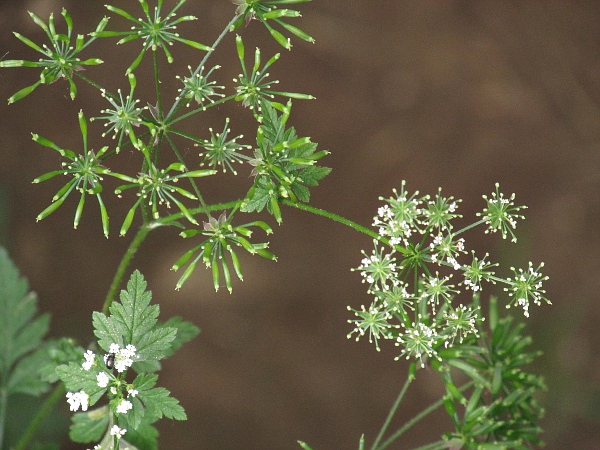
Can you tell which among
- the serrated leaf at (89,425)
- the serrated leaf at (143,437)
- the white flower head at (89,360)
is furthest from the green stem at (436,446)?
the white flower head at (89,360)

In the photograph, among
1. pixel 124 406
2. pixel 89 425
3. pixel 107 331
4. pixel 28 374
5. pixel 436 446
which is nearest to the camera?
pixel 124 406

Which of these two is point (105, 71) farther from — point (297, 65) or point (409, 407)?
point (409, 407)

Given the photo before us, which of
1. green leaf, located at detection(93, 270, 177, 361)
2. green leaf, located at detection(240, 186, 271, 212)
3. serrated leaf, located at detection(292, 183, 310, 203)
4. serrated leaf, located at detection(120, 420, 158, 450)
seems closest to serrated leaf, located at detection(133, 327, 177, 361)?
green leaf, located at detection(93, 270, 177, 361)

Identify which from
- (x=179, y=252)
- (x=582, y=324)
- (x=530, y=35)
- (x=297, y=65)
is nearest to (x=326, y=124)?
(x=297, y=65)

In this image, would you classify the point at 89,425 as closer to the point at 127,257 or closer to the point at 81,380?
the point at 81,380

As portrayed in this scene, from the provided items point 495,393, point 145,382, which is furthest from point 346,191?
point 145,382

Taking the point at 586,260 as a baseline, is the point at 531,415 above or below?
below

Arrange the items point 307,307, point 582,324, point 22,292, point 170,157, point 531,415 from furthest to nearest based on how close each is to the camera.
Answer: point 582,324, point 307,307, point 170,157, point 22,292, point 531,415
